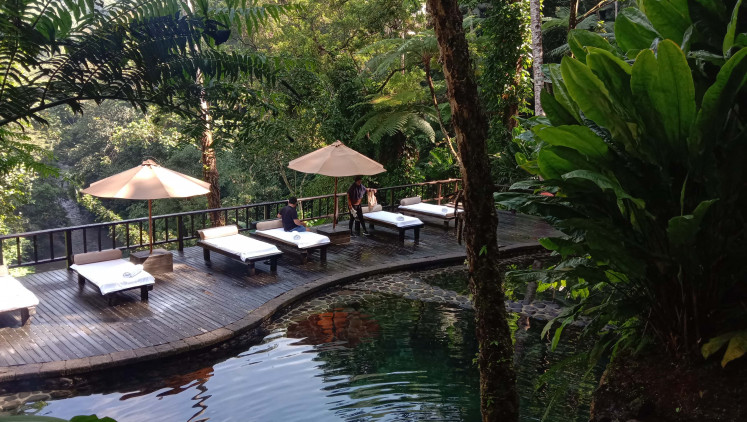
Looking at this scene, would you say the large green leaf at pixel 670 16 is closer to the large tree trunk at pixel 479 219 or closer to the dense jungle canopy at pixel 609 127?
the dense jungle canopy at pixel 609 127

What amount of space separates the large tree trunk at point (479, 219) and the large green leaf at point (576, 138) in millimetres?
466

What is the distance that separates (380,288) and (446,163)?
24.7 feet

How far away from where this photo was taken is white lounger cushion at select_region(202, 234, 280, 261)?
8.62 meters


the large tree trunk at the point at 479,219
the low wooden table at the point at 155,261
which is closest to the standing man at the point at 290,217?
the low wooden table at the point at 155,261

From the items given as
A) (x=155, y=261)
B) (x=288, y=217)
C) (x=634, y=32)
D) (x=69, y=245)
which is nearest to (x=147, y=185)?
(x=155, y=261)

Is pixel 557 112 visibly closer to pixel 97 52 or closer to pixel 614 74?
pixel 614 74

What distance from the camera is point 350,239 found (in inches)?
434

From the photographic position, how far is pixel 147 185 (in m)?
8.41

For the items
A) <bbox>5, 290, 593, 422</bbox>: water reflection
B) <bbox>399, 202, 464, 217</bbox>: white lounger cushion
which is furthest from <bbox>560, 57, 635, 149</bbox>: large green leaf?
<bbox>399, 202, 464, 217</bbox>: white lounger cushion

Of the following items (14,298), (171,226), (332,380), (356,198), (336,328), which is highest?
(356,198)

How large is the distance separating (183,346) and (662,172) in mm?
4933

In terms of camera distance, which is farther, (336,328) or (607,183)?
(336,328)

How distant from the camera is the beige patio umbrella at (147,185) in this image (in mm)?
8211

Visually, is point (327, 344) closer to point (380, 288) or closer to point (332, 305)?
point (332, 305)
